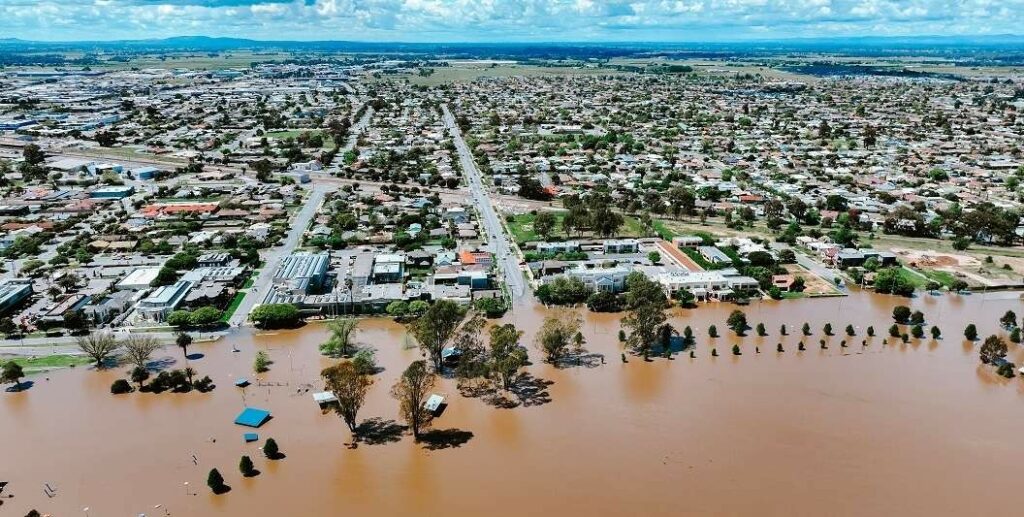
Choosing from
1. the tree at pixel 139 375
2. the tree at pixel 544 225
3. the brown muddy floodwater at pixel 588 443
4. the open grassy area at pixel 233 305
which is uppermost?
the tree at pixel 544 225

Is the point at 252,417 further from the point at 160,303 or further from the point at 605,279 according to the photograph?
the point at 605,279

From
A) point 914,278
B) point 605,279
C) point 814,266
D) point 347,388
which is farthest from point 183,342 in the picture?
point 914,278

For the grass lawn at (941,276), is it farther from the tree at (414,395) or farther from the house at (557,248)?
the tree at (414,395)

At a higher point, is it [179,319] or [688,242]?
[688,242]

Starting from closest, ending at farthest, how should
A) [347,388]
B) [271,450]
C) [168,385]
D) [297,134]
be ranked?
[271,450] < [347,388] < [168,385] < [297,134]

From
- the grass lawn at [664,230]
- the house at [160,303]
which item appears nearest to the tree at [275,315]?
the house at [160,303]

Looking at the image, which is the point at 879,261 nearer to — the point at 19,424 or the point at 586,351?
the point at 586,351

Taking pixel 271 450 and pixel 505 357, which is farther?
pixel 505 357
